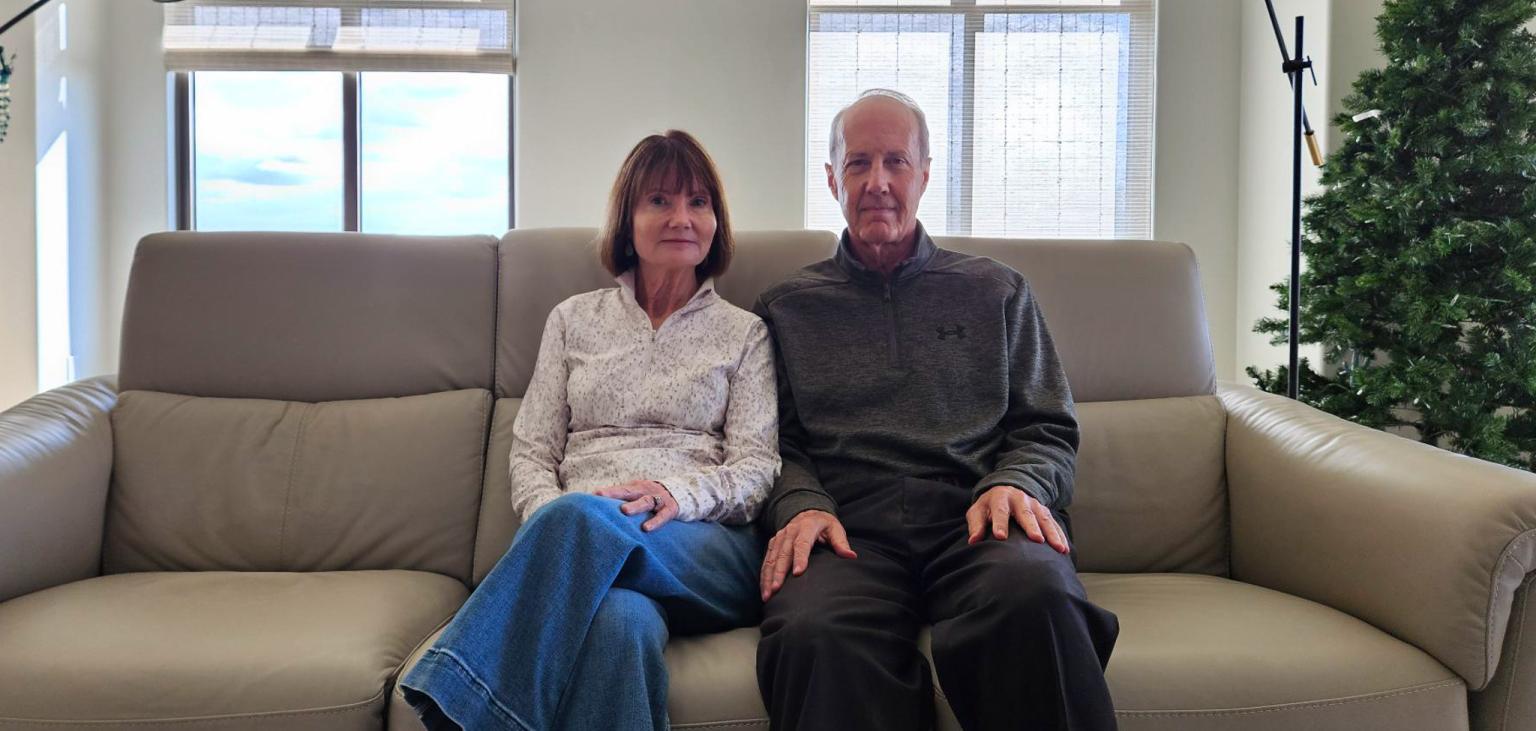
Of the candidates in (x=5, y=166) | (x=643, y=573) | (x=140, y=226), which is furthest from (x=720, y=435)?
(x=140, y=226)

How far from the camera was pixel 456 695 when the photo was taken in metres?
1.12

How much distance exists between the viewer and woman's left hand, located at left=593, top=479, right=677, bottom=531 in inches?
54.4

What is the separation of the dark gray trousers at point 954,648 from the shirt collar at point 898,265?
529mm

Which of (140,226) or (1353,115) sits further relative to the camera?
(140,226)

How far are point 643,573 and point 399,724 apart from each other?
0.34 meters

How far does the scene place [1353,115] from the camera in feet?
9.00

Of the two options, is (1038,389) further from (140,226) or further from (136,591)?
(140,226)

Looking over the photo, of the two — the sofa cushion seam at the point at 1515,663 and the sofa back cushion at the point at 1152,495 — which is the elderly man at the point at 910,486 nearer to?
the sofa back cushion at the point at 1152,495

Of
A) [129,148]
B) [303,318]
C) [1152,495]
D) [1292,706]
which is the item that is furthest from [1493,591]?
[129,148]

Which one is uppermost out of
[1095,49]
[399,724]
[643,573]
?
[1095,49]

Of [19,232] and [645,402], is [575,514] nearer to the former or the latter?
[645,402]

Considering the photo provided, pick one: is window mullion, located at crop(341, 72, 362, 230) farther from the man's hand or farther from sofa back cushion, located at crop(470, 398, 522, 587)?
the man's hand

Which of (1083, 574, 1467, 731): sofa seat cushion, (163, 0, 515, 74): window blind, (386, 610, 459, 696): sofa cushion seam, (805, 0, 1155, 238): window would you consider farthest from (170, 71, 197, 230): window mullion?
(1083, 574, 1467, 731): sofa seat cushion

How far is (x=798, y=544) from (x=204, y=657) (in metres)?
0.78
